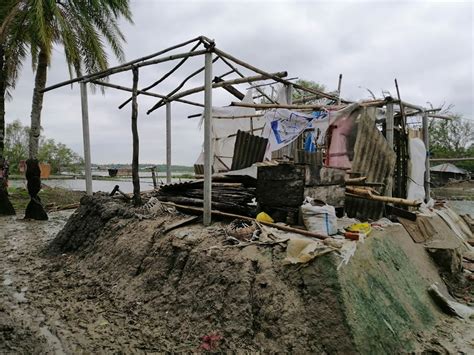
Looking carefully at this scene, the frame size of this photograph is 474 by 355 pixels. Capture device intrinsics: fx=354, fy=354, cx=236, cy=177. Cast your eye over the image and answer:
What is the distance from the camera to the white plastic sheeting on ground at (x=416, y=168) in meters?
7.17

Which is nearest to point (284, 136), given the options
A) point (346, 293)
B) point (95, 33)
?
point (346, 293)

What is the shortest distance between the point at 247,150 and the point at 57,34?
7.94 m

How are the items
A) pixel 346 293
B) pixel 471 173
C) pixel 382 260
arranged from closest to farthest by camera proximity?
pixel 346 293
pixel 382 260
pixel 471 173

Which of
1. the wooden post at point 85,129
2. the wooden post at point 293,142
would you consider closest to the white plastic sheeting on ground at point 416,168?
the wooden post at point 293,142

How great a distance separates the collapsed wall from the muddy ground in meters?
0.01

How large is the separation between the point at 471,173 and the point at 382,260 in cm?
3365

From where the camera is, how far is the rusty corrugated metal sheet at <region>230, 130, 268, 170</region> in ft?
23.2

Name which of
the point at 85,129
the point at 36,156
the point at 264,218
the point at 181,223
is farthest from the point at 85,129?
the point at 264,218

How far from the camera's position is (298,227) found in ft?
15.0

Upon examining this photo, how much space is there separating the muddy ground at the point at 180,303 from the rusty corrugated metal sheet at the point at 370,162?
2.12m

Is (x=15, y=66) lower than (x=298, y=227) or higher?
higher

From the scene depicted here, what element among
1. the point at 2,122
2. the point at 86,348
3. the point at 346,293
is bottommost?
the point at 86,348

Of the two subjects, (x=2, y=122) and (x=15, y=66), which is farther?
(x=15, y=66)

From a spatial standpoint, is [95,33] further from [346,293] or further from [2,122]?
[346,293]
